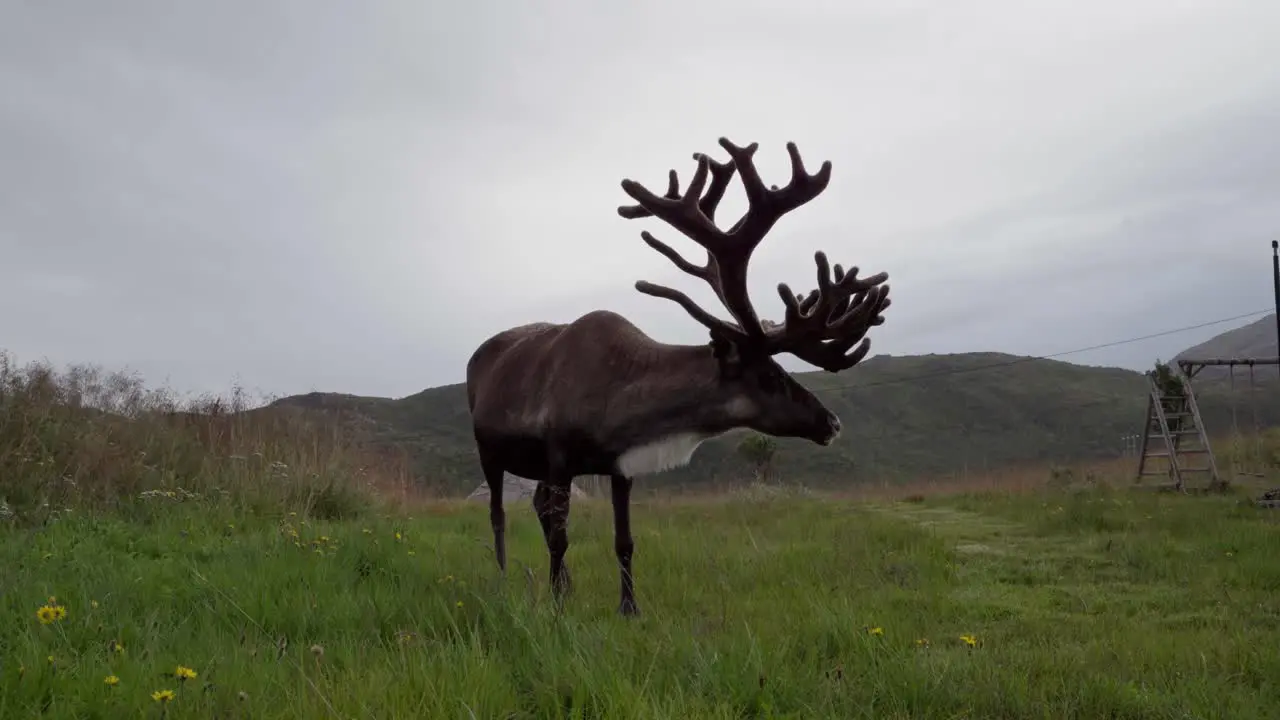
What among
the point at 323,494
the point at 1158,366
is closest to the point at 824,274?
the point at 323,494

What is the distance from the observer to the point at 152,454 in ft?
25.5

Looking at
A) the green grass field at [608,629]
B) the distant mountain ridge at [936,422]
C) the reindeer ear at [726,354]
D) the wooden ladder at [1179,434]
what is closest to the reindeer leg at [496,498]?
the green grass field at [608,629]

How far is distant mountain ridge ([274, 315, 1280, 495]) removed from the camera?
194ft

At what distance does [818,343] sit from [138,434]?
6.90 m

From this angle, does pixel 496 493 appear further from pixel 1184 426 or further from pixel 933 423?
pixel 933 423

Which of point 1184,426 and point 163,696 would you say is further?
point 1184,426

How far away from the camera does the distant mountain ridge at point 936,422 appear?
5919cm

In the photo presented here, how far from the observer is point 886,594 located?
5.05 metres

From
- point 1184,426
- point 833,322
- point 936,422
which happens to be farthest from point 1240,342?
point 833,322

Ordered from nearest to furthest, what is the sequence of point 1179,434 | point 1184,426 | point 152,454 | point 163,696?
point 163,696 < point 152,454 < point 1179,434 < point 1184,426

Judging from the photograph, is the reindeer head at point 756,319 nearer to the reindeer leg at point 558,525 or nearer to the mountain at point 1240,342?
the reindeer leg at point 558,525

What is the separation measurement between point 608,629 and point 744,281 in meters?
2.19

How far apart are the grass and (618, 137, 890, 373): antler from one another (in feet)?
4.85

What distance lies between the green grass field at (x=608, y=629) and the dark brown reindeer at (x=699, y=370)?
2.76ft
